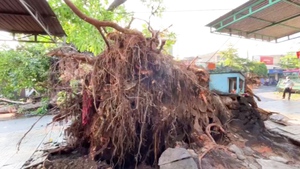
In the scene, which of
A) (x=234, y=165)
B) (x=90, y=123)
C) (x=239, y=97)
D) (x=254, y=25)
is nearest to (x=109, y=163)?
(x=90, y=123)

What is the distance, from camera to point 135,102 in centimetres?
354

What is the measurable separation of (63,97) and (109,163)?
5.52 feet

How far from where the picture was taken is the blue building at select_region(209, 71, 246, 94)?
20.0 ft

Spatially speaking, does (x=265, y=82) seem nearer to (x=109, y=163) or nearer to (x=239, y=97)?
(x=239, y=97)

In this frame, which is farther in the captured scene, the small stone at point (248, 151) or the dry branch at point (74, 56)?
the small stone at point (248, 151)

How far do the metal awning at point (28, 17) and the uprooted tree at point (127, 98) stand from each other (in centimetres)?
102

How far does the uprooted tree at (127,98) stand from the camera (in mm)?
3523

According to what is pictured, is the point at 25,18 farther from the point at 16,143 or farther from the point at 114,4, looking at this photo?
the point at 16,143

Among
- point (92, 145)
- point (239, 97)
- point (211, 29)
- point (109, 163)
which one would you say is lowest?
point (109, 163)

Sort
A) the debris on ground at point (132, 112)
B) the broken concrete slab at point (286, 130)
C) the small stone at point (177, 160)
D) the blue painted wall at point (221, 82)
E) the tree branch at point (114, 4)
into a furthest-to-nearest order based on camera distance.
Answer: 1. the tree branch at point (114, 4)
2. the blue painted wall at point (221, 82)
3. the broken concrete slab at point (286, 130)
4. the debris on ground at point (132, 112)
5. the small stone at point (177, 160)

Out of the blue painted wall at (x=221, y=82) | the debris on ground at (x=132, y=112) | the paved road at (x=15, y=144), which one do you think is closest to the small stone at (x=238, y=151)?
the debris on ground at (x=132, y=112)

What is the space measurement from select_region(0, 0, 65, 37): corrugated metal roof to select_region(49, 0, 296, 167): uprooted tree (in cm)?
108

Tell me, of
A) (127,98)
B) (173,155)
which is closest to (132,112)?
(127,98)

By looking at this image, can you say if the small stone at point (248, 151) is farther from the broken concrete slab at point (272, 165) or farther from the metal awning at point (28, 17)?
the metal awning at point (28, 17)
